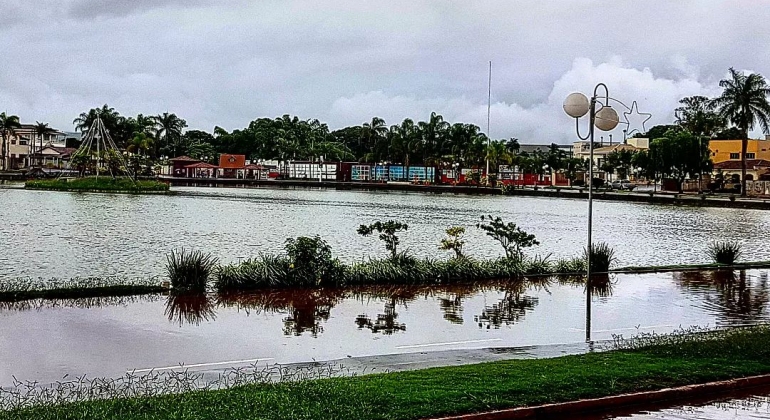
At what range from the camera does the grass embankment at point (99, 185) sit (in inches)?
3511

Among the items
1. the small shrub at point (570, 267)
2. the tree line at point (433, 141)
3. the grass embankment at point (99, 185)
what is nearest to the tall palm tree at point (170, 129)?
the tree line at point (433, 141)

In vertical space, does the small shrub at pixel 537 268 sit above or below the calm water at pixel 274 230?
above

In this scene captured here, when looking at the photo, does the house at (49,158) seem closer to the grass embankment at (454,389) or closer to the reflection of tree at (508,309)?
the reflection of tree at (508,309)

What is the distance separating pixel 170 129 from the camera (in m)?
143

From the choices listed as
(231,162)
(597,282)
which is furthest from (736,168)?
(597,282)

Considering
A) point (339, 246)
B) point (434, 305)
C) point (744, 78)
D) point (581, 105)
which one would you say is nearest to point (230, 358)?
point (434, 305)

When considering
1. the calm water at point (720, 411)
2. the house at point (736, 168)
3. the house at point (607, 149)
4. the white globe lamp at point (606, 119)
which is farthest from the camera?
the house at point (607, 149)

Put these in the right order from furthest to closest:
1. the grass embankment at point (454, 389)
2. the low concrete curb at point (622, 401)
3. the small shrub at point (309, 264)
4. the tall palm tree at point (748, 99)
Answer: the tall palm tree at point (748, 99), the small shrub at point (309, 264), the low concrete curb at point (622, 401), the grass embankment at point (454, 389)

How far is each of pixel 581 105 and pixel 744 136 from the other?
77698mm

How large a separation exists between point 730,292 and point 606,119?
573 cm

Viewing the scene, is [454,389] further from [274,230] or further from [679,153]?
[679,153]

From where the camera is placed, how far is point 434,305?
17062 millimetres

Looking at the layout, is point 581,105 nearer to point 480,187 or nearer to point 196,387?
point 196,387

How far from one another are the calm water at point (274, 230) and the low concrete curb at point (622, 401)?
1661cm
